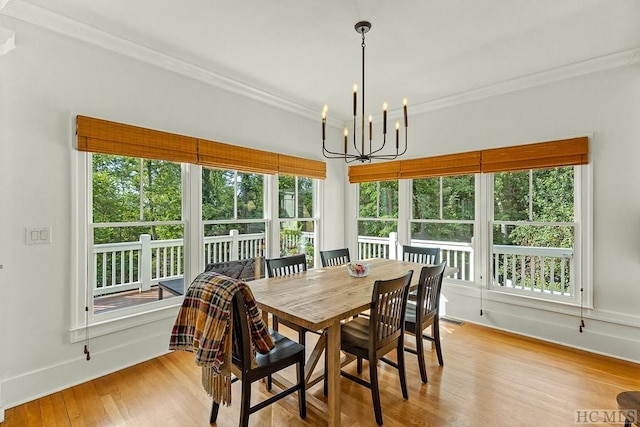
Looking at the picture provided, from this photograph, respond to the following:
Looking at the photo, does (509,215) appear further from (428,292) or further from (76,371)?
(76,371)

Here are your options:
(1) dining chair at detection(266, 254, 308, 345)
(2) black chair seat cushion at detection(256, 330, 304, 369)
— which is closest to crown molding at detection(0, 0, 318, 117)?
(1) dining chair at detection(266, 254, 308, 345)

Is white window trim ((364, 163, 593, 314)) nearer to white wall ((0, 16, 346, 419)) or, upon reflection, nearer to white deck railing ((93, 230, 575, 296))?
white deck railing ((93, 230, 575, 296))

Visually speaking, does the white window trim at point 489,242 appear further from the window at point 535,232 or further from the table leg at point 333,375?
the table leg at point 333,375

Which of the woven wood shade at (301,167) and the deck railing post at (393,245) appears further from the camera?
the deck railing post at (393,245)

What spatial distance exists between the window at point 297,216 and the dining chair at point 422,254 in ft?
4.83

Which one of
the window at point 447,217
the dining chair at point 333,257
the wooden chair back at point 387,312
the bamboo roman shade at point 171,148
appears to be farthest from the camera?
the window at point 447,217

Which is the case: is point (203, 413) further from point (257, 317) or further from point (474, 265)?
point (474, 265)

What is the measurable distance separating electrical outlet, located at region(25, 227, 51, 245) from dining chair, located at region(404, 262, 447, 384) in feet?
9.53

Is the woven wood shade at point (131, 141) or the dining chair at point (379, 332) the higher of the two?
the woven wood shade at point (131, 141)

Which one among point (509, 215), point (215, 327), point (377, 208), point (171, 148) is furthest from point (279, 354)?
point (377, 208)

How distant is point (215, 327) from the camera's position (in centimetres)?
164

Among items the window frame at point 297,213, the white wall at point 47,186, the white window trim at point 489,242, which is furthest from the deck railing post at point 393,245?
the white wall at point 47,186

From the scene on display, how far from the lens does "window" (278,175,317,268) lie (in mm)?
4262

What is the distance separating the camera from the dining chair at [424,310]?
2445 mm
